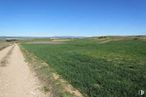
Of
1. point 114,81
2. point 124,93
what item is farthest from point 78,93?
point 114,81

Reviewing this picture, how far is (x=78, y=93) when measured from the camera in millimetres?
10789

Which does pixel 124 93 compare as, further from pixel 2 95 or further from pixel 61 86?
pixel 2 95

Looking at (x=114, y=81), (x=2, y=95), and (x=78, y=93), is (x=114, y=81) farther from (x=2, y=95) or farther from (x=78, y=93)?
(x=2, y=95)

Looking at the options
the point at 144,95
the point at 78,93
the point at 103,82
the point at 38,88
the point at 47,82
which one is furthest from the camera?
the point at 47,82

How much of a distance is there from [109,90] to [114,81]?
6.93ft

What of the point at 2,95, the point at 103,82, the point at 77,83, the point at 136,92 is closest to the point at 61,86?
the point at 77,83

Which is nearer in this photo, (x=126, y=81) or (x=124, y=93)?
(x=124, y=93)

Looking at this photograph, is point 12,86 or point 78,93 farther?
point 12,86

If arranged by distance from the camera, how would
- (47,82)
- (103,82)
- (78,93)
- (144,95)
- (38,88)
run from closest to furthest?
1. (144,95)
2. (78,93)
3. (38,88)
4. (103,82)
5. (47,82)

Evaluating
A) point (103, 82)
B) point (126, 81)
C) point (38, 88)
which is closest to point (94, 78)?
point (103, 82)

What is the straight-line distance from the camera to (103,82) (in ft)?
41.7

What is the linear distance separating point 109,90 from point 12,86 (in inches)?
231

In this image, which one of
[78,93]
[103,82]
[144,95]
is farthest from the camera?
[103,82]

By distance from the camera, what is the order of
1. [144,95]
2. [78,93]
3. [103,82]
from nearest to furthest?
[144,95]
[78,93]
[103,82]
